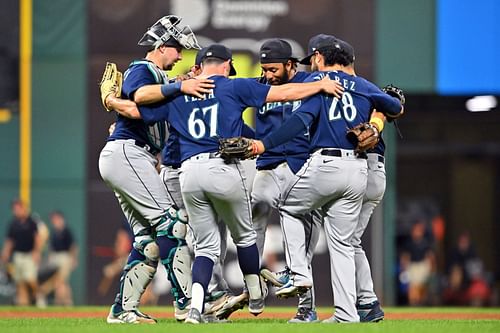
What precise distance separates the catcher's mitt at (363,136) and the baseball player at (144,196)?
138 cm

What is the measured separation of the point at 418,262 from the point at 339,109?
1064cm

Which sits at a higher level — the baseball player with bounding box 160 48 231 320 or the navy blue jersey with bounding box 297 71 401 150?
the navy blue jersey with bounding box 297 71 401 150

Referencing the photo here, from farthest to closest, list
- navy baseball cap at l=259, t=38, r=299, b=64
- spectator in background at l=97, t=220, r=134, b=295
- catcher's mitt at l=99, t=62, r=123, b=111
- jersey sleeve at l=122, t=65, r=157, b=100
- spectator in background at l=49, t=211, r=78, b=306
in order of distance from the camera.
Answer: spectator in background at l=49, t=211, r=78, b=306, spectator in background at l=97, t=220, r=134, b=295, navy baseball cap at l=259, t=38, r=299, b=64, catcher's mitt at l=99, t=62, r=123, b=111, jersey sleeve at l=122, t=65, r=157, b=100

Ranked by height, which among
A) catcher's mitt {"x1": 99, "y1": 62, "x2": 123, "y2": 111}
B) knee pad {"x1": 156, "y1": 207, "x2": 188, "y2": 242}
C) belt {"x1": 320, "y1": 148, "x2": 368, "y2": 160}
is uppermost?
catcher's mitt {"x1": 99, "y1": 62, "x2": 123, "y2": 111}

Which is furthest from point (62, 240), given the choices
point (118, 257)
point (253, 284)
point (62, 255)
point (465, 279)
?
point (253, 284)

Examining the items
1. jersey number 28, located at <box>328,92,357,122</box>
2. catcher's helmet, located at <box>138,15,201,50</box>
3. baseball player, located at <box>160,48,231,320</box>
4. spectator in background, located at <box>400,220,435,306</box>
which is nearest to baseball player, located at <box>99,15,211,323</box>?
catcher's helmet, located at <box>138,15,201,50</box>

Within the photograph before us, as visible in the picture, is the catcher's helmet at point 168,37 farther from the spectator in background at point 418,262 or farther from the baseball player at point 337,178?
the spectator in background at point 418,262

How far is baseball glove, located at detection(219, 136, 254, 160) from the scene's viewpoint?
817 cm

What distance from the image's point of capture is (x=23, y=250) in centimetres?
1739

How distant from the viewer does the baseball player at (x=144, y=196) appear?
8742 millimetres

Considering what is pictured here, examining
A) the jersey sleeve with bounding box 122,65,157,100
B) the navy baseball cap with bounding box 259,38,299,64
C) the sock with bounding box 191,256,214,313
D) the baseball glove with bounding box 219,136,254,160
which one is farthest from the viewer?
the navy baseball cap with bounding box 259,38,299,64

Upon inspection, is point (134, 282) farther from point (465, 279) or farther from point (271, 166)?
point (465, 279)

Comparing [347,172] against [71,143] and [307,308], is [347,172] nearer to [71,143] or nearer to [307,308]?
[307,308]

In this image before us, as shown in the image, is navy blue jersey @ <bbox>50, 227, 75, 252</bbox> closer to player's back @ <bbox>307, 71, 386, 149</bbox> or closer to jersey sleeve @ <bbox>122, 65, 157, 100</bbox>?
jersey sleeve @ <bbox>122, 65, 157, 100</bbox>
